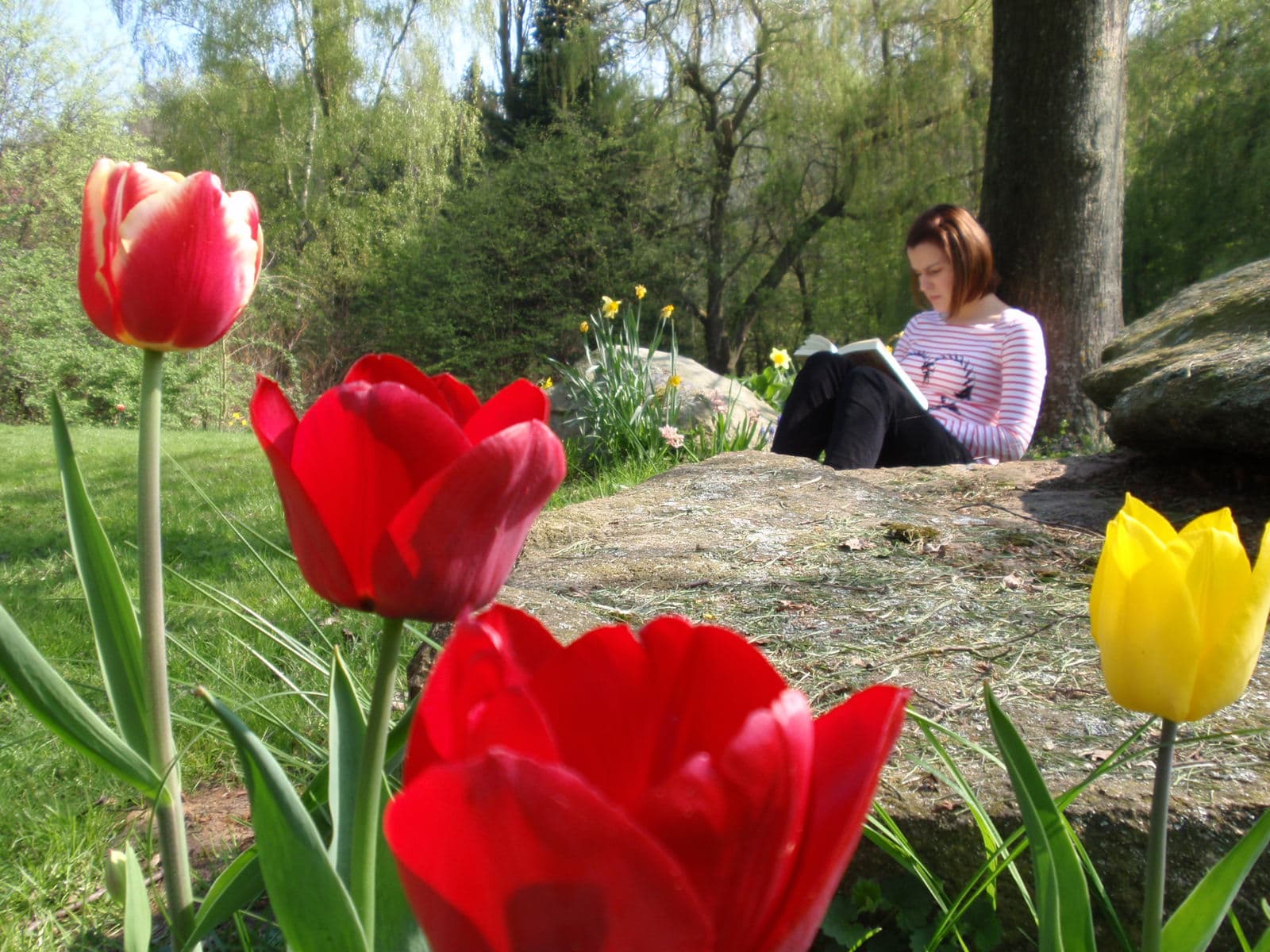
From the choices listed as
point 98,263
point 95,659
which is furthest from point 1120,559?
point 95,659

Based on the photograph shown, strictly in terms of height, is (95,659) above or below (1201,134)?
below

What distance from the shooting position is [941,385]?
13.0 ft

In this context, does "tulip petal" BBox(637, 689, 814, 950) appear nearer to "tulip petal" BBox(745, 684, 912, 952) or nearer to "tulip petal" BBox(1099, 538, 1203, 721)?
"tulip petal" BBox(745, 684, 912, 952)

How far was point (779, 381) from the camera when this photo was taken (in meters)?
7.14

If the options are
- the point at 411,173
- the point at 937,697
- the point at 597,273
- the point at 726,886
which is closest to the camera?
the point at 726,886

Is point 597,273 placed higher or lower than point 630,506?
higher

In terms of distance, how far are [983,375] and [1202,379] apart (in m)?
1.37

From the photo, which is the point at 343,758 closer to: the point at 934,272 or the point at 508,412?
the point at 508,412

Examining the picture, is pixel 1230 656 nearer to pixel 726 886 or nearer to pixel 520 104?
pixel 726 886

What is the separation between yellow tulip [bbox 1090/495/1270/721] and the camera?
0.50 metres

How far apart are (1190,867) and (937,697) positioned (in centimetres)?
37

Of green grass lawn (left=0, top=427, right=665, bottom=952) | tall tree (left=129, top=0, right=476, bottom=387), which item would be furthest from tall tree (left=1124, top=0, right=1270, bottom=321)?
green grass lawn (left=0, top=427, right=665, bottom=952)

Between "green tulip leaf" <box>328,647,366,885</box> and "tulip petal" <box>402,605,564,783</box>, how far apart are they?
0.24m

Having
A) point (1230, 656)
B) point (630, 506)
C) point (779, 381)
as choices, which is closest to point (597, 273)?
point (779, 381)
